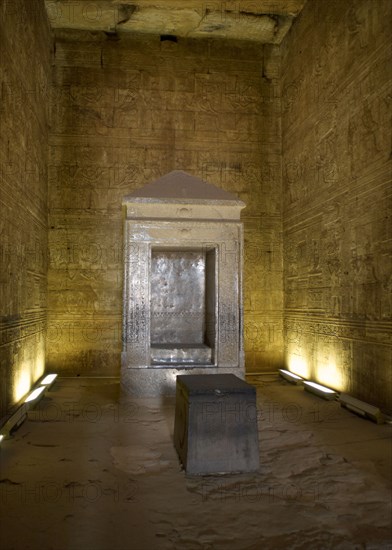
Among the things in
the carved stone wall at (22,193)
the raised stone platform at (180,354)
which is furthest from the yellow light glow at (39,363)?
the raised stone platform at (180,354)

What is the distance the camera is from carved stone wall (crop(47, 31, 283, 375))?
7.43 metres

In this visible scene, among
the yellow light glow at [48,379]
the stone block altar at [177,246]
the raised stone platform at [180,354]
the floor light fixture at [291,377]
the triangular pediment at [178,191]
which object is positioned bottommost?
the floor light fixture at [291,377]

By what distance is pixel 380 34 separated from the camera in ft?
15.8

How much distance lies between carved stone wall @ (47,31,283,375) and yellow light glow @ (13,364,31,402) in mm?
1624

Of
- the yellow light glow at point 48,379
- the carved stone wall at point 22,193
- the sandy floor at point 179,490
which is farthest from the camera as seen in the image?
the yellow light glow at point 48,379

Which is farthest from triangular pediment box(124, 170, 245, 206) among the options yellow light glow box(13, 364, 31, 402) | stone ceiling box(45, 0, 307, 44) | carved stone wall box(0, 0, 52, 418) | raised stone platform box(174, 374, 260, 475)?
stone ceiling box(45, 0, 307, 44)

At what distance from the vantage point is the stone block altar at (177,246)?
5410mm

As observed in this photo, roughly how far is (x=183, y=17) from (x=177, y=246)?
4.50m

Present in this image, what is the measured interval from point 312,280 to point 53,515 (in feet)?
16.2

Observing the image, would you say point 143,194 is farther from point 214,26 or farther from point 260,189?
point 214,26

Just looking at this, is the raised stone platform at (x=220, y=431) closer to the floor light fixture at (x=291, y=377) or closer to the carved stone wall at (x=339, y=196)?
the carved stone wall at (x=339, y=196)

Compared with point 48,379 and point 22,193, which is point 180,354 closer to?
point 48,379

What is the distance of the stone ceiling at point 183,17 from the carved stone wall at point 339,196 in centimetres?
46

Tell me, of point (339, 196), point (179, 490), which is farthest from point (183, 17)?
point (179, 490)
